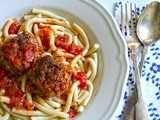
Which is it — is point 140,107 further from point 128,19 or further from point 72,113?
point 128,19

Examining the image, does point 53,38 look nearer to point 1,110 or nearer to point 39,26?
point 39,26

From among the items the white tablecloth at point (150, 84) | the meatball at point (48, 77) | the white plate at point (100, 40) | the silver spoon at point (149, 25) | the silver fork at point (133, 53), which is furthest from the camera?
the silver spoon at point (149, 25)

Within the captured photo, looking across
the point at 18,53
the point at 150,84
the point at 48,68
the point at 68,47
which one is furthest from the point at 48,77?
the point at 150,84

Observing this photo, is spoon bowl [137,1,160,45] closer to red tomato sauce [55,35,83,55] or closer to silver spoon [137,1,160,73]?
silver spoon [137,1,160,73]

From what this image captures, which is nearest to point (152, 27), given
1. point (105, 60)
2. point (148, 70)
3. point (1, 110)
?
point (148, 70)

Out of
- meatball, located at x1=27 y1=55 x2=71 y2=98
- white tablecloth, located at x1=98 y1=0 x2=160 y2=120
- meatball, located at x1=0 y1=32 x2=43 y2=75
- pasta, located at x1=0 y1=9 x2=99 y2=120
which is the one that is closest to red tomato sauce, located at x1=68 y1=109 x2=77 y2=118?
pasta, located at x1=0 y1=9 x2=99 y2=120

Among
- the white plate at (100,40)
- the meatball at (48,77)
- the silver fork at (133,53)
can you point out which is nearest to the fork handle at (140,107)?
the silver fork at (133,53)

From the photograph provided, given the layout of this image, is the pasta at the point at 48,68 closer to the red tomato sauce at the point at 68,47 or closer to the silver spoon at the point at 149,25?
the red tomato sauce at the point at 68,47
